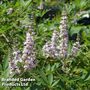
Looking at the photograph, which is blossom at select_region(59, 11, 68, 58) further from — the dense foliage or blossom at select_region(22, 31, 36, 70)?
blossom at select_region(22, 31, 36, 70)

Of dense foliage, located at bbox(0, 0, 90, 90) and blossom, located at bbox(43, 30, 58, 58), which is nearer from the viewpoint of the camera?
dense foliage, located at bbox(0, 0, 90, 90)

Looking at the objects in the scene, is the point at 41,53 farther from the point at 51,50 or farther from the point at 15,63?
the point at 15,63

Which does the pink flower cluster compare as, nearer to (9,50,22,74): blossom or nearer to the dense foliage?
the dense foliage

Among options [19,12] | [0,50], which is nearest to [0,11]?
[19,12]

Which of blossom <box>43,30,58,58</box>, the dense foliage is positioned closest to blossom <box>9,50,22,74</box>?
the dense foliage

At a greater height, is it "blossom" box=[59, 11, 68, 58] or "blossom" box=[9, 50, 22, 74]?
"blossom" box=[59, 11, 68, 58]

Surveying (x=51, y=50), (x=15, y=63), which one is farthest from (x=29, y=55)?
(x=51, y=50)

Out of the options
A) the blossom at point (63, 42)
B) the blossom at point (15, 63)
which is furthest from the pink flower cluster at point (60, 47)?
the blossom at point (15, 63)

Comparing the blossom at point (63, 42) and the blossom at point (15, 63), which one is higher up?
the blossom at point (63, 42)

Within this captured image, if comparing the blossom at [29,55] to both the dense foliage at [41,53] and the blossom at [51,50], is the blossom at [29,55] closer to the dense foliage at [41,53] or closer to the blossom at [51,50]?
the dense foliage at [41,53]

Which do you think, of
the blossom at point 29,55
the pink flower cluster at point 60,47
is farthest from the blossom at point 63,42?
the blossom at point 29,55

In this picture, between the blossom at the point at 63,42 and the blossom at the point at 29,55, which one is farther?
the blossom at the point at 63,42

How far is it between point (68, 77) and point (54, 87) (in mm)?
101

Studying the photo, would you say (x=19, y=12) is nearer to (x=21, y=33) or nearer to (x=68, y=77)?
(x=21, y=33)
